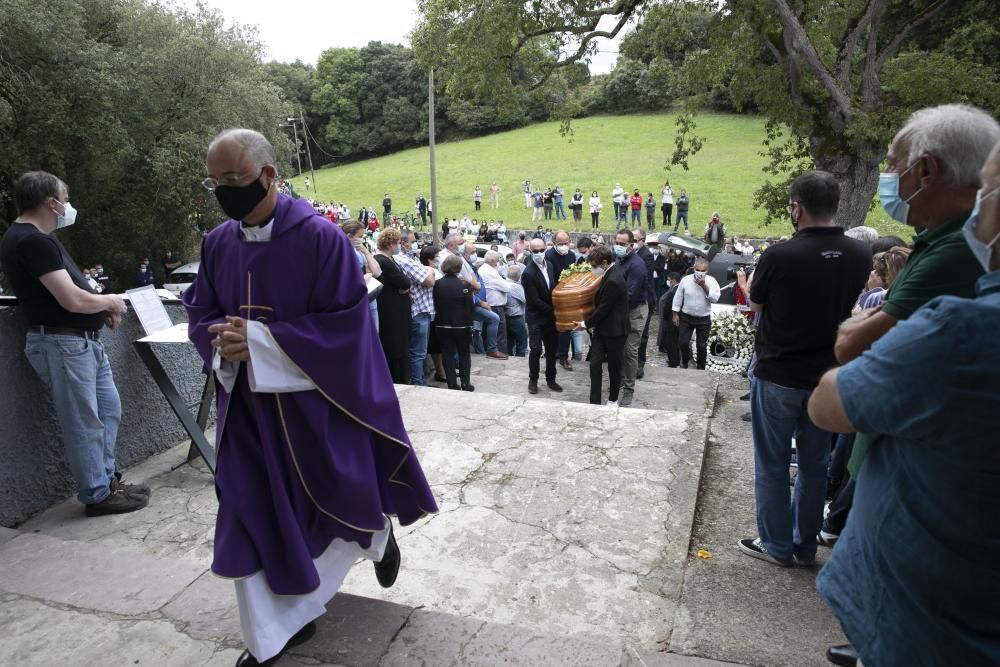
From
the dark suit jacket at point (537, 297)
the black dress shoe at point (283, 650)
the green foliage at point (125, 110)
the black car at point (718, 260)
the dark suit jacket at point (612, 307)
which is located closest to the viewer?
the black dress shoe at point (283, 650)

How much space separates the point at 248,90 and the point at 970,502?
987 inches

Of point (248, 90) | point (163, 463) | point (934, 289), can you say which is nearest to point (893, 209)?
point (934, 289)

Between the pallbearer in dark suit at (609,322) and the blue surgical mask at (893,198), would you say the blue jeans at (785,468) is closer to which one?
the blue surgical mask at (893,198)

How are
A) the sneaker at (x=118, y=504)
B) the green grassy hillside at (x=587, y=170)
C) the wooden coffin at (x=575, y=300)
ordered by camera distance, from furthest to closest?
the green grassy hillside at (x=587, y=170) → the wooden coffin at (x=575, y=300) → the sneaker at (x=118, y=504)

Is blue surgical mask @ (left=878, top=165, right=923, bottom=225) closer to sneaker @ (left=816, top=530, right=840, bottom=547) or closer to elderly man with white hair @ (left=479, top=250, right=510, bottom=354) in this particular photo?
sneaker @ (left=816, top=530, right=840, bottom=547)

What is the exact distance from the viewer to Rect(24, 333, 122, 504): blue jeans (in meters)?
3.80

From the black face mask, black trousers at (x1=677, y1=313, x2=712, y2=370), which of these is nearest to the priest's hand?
the black face mask

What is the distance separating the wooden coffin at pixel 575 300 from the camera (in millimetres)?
7867

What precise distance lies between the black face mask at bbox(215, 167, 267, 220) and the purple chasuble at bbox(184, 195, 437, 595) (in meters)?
0.11

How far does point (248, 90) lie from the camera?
23.1m

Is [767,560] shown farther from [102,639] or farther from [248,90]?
[248,90]

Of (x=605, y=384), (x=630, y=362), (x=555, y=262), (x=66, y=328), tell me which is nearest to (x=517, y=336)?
(x=555, y=262)

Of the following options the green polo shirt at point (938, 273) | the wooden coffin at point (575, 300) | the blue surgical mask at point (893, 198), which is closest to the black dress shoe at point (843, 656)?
the green polo shirt at point (938, 273)

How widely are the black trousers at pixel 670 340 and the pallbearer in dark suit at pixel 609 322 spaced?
334cm
